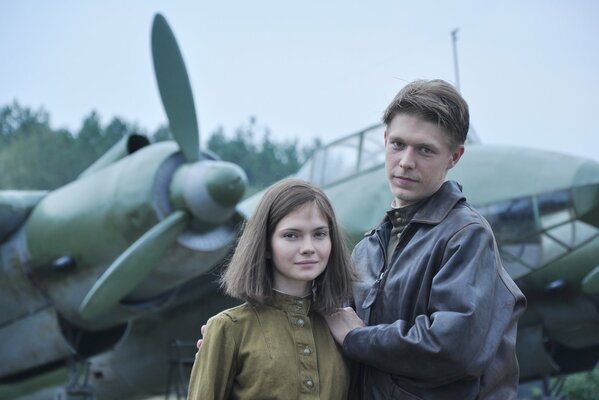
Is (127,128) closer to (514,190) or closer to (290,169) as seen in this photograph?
(290,169)

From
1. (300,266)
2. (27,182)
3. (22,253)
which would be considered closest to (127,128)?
(27,182)

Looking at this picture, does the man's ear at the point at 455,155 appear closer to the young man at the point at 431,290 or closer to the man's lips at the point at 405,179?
the young man at the point at 431,290

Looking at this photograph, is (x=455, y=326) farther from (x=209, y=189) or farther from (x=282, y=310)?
(x=209, y=189)

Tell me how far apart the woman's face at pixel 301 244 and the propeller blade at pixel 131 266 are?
619cm

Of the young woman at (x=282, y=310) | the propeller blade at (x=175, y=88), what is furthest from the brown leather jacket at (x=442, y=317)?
the propeller blade at (x=175, y=88)

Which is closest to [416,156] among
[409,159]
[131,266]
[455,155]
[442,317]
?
[409,159]

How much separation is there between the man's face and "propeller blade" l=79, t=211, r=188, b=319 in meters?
6.28

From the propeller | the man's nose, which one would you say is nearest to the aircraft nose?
the propeller

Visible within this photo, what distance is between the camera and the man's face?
2.22 metres

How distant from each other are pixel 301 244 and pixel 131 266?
636cm

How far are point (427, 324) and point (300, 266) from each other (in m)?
0.44

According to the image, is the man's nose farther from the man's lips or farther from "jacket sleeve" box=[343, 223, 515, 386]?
"jacket sleeve" box=[343, 223, 515, 386]

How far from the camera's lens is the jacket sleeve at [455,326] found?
1969 mm

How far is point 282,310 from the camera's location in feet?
7.68
